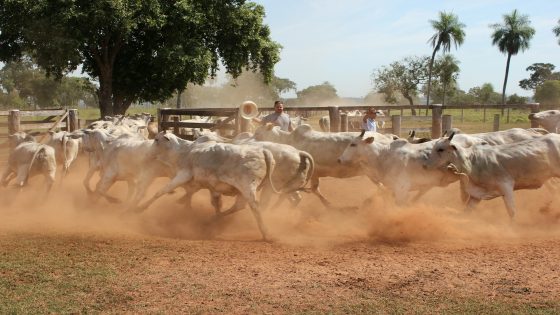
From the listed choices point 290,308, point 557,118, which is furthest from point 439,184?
point 557,118

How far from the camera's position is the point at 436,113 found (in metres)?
17.1

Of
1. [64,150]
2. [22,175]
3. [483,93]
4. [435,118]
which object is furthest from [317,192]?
[483,93]

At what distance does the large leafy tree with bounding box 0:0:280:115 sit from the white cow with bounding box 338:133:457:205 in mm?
15098

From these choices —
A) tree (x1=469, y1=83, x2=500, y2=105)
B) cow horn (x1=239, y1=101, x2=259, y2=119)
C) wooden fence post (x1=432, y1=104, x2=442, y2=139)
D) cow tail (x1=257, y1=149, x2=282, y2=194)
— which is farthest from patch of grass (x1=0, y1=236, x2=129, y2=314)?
tree (x1=469, y1=83, x2=500, y2=105)

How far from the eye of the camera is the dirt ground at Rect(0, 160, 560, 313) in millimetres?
5684

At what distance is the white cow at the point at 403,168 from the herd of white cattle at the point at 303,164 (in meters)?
0.02

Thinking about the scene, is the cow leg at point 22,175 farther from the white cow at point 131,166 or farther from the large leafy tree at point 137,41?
the large leafy tree at point 137,41

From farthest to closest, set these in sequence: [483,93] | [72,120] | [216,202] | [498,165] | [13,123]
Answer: [483,93] → [72,120] → [13,123] → [216,202] → [498,165]

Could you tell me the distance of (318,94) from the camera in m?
119

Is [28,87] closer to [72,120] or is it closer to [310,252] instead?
[72,120]

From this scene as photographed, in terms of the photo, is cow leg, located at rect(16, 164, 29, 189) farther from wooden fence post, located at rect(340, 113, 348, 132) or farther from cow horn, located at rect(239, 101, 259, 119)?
wooden fence post, located at rect(340, 113, 348, 132)

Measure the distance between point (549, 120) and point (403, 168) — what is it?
25.8 feet

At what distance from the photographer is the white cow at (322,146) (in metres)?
11.1

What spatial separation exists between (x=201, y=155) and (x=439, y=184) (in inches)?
152
